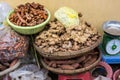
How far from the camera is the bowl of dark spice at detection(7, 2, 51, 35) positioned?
1.59 metres

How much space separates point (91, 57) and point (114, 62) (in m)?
0.24

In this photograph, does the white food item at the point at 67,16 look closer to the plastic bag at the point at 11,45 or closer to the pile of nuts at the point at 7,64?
the plastic bag at the point at 11,45

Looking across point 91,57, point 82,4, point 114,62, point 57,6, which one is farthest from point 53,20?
point 114,62

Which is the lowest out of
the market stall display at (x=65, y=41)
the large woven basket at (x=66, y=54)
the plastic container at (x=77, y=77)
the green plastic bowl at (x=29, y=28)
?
the plastic container at (x=77, y=77)

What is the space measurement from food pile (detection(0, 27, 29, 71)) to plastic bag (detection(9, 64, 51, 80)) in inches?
2.7

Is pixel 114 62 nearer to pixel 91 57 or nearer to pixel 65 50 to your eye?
pixel 91 57

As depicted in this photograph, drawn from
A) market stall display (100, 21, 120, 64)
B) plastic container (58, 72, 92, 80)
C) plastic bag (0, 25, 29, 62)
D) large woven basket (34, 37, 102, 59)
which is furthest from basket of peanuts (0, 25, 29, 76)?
market stall display (100, 21, 120, 64)

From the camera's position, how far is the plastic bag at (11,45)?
1.59 meters

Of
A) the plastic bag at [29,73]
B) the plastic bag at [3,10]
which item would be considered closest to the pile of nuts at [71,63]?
the plastic bag at [29,73]

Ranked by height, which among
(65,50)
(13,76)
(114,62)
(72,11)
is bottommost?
(114,62)

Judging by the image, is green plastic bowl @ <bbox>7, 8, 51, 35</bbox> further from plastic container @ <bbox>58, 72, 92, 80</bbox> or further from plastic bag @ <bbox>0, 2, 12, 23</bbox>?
plastic container @ <bbox>58, 72, 92, 80</bbox>

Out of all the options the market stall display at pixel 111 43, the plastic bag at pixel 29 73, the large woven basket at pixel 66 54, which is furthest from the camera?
the market stall display at pixel 111 43

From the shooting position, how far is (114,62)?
1.79 metres

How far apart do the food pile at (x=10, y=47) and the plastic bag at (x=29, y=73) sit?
0.07m
